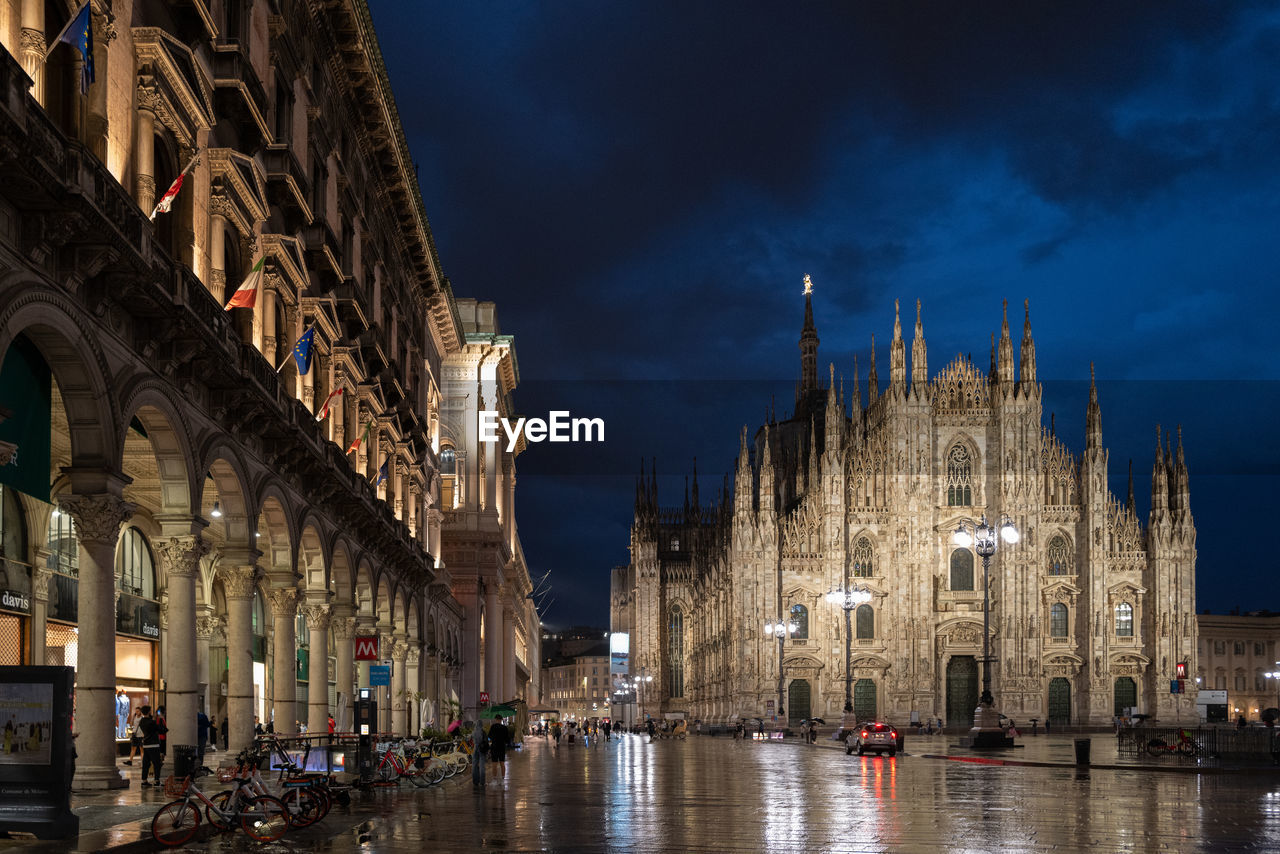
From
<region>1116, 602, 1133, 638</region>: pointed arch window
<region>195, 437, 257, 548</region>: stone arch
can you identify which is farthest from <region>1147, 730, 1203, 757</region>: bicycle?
<region>1116, 602, 1133, 638</region>: pointed arch window

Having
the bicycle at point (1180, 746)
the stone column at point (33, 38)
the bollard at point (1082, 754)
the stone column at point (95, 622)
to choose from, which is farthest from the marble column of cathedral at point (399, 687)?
the stone column at point (33, 38)

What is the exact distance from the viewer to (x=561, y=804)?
25.3m

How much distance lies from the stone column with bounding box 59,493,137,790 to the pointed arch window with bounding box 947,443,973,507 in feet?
279

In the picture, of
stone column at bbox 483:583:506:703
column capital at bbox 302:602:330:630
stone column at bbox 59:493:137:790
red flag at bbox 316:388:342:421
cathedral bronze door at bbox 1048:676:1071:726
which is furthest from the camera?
cathedral bronze door at bbox 1048:676:1071:726

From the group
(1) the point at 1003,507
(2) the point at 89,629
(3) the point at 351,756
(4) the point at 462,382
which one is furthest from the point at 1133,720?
(2) the point at 89,629

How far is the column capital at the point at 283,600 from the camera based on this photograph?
32250 mm

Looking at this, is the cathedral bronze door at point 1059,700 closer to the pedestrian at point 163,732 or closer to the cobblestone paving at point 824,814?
the cobblestone paving at point 824,814

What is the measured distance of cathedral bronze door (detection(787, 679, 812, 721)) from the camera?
327 ft

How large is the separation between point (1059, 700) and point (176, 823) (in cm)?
9031

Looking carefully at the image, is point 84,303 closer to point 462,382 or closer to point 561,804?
point 561,804

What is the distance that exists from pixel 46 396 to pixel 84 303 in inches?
54.3

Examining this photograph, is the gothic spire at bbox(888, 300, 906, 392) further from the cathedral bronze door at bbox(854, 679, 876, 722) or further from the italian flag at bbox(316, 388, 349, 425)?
the italian flag at bbox(316, 388, 349, 425)

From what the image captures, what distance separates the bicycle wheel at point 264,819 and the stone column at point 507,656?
66.1m

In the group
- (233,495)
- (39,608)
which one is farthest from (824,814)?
(39,608)
